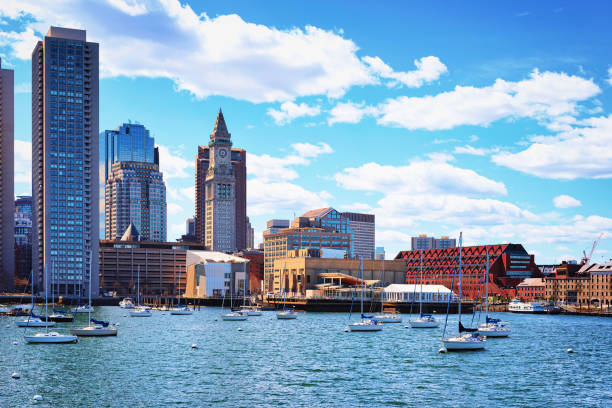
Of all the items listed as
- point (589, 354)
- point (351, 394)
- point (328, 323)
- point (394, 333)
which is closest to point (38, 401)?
point (351, 394)

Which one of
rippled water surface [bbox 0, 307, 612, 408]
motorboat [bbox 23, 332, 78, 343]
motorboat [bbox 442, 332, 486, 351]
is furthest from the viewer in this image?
motorboat [bbox 23, 332, 78, 343]

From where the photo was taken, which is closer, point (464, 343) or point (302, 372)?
point (302, 372)

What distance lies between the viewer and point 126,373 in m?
77.2

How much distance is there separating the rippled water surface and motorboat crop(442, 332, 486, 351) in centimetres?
207

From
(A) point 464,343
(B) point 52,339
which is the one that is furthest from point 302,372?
(B) point 52,339

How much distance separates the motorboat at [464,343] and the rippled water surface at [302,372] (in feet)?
6.78

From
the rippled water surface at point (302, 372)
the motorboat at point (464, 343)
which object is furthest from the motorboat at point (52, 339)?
the motorboat at point (464, 343)

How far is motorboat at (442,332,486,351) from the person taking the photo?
99625 mm

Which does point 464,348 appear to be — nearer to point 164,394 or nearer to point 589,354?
point 589,354

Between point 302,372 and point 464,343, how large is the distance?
30154mm

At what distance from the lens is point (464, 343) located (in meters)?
100

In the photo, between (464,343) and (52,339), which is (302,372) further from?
(52,339)

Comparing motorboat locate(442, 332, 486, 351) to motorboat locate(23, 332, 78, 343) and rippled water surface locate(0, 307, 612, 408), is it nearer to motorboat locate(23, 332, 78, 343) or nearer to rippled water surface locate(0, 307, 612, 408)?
rippled water surface locate(0, 307, 612, 408)

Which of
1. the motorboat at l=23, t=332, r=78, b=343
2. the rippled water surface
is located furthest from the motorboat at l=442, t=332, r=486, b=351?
the motorboat at l=23, t=332, r=78, b=343
